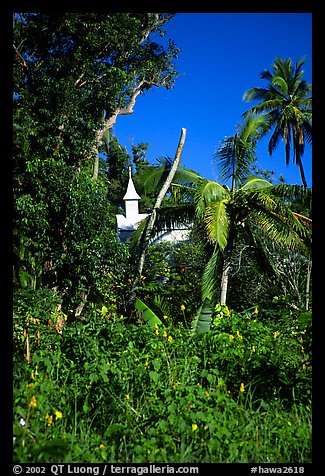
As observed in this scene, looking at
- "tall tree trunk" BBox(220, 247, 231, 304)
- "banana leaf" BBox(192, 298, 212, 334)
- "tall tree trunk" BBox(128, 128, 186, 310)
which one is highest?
"tall tree trunk" BBox(128, 128, 186, 310)

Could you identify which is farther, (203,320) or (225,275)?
(225,275)

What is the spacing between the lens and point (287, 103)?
17094 millimetres

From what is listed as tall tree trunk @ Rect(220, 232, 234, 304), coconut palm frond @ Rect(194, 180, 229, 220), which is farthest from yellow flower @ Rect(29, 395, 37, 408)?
tall tree trunk @ Rect(220, 232, 234, 304)

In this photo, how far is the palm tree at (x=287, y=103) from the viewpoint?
16.7 metres

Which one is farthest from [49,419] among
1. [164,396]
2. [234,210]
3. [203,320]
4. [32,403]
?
[234,210]

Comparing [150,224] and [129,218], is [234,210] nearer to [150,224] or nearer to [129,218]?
[150,224]

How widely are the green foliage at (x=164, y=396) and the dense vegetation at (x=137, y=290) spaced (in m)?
0.01

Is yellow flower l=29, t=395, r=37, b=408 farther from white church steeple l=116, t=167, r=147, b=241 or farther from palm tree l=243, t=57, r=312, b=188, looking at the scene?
palm tree l=243, t=57, r=312, b=188

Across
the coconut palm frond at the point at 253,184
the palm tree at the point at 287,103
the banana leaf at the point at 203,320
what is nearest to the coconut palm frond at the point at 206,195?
the coconut palm frond at the point at 253,184

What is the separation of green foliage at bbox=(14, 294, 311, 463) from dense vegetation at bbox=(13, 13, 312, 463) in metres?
0.01

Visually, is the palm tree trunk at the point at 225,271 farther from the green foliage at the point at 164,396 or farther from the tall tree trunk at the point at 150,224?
the green foliage at the point at 164,396

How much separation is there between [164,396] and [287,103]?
49.1ft

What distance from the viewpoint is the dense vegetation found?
333cm
